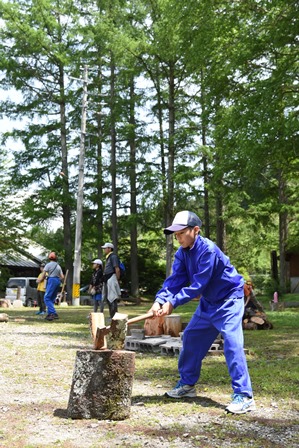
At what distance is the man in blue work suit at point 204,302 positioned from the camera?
A: 5.57m

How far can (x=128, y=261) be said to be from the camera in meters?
40.1

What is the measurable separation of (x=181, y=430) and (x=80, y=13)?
→ 3298 centimetres

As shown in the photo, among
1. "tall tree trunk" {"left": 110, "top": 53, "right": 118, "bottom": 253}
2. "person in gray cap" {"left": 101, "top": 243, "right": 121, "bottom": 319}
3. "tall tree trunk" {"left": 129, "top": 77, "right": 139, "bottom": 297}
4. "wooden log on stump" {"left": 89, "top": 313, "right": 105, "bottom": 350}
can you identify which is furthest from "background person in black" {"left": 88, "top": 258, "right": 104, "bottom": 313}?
"tall tree trunk" {"left": 110, "top": 53, "right": 118, "bottom": 253}

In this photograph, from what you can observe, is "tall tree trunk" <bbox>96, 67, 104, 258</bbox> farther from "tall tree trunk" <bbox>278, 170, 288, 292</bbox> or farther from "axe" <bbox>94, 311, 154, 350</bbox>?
"axe" <bbox>94, 311, 154, 350</bbox>

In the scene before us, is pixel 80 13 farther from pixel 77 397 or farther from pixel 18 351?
pixel 77 397

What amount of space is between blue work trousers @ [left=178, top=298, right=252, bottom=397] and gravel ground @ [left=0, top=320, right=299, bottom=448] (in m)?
0.29

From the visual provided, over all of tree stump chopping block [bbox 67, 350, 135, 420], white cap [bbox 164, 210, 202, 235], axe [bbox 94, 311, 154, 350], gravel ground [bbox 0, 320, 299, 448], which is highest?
white cap [bbox 164, 210, 202, 235]

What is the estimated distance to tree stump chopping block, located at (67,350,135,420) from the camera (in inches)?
207

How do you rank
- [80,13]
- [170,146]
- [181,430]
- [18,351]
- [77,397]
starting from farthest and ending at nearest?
1. [80,13]
2. [170,146]
3. [18,351]
4. [77,397]
5. [181,430]

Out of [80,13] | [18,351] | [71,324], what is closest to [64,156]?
[80,13]

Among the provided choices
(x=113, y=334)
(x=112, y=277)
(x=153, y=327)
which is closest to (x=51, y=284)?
(x=112, y=277)

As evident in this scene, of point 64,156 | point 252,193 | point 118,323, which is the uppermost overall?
point 64,156

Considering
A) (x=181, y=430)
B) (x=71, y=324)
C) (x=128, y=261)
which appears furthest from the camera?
(x=128, y=261)

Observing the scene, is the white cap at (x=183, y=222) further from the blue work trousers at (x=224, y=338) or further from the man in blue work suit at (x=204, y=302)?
the blue work trousers at (x=224, y=338)
